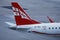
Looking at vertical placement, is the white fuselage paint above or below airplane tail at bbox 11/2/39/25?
below

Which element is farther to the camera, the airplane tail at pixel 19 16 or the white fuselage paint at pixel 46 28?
the white fuselage paint at pixel 46 28

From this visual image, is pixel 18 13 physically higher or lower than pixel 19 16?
higher

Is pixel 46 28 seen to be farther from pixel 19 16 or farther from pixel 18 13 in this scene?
pixel 18 13

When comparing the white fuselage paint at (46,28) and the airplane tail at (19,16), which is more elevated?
the airplane tail at (19,16)

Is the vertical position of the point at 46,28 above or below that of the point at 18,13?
below

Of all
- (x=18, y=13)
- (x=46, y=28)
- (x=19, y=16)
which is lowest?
(x=46, y=28)

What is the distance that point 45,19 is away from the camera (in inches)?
1486

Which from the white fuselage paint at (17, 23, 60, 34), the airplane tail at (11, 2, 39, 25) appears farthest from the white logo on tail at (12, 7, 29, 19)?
the white fuselage paint at (17, 23, 60, 34)

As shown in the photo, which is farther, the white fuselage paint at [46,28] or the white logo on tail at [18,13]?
the white fuselage paint at [46,28]

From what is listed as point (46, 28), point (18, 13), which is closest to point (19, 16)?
point (18, 13)

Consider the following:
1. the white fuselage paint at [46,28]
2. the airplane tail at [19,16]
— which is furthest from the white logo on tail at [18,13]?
the white fuselage paint at [46,28]

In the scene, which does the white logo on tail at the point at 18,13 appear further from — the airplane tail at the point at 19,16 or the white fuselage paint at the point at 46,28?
the white fuselage paint at the point at 46,28

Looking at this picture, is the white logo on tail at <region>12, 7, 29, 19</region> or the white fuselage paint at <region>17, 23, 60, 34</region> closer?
the white logo on tail at <region>12, 7, 29, 19</region>

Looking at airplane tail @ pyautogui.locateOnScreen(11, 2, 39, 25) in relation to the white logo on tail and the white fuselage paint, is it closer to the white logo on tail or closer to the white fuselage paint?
the white logo on tail
